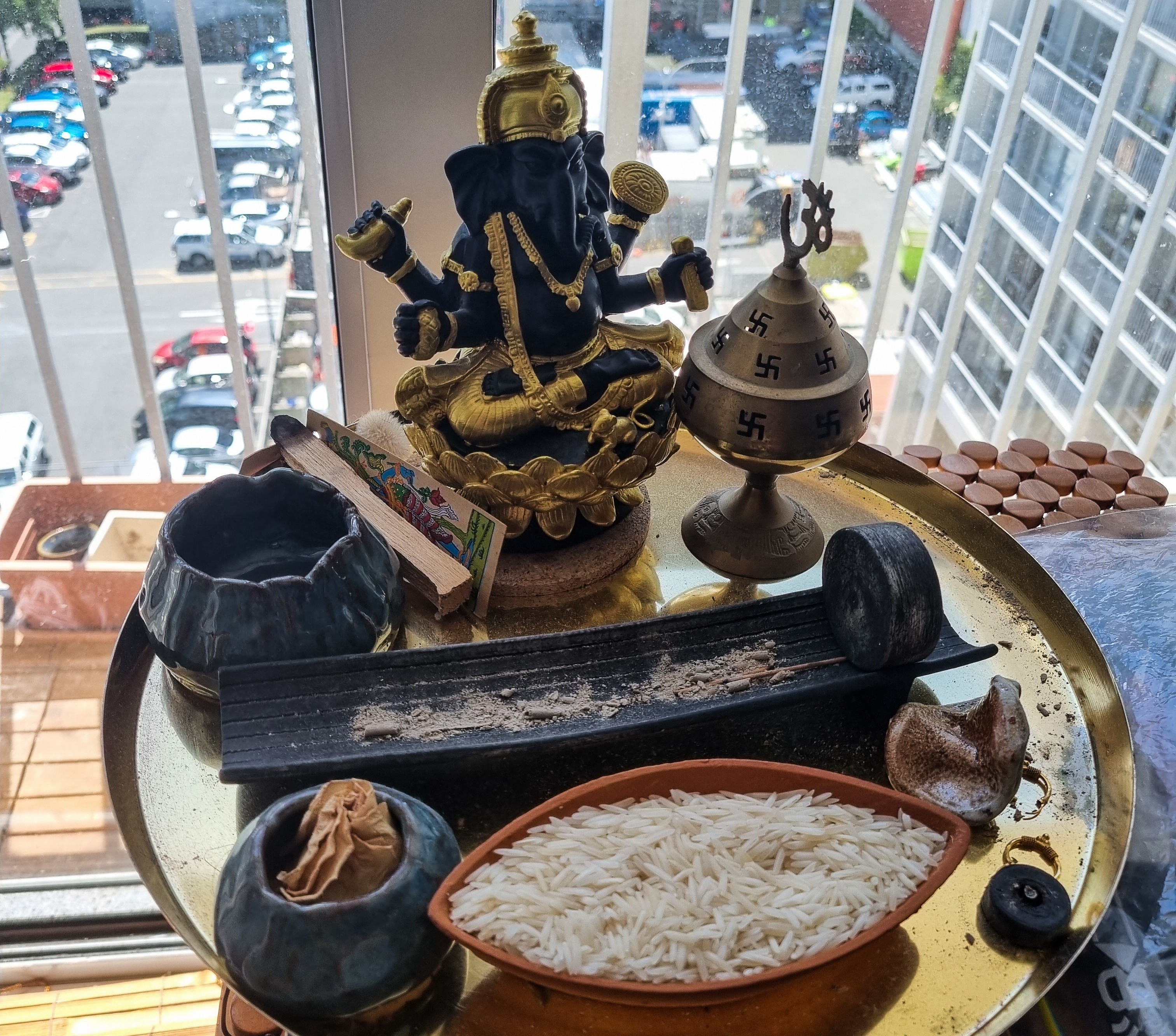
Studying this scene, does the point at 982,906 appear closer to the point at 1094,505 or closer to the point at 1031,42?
the point at 1094,505

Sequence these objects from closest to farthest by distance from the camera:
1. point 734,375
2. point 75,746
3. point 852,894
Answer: point 852,894 < point 734,375 < point 75,746

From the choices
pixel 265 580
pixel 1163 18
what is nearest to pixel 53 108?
pixel 265 580

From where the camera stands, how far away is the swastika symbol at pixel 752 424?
0.88m

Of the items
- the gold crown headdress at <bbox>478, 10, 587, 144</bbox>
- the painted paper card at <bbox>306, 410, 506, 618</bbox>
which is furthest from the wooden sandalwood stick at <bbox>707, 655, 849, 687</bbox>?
the gold crown headdress at <bbox>478, 10, 587, 144</bbox>

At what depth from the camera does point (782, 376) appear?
2.85 feet

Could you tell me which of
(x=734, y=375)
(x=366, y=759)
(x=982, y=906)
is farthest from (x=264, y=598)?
(x=982, y=906)

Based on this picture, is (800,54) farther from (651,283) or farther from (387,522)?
(387,522)

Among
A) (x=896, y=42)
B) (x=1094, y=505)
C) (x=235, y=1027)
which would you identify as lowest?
(x=235, y=1027)

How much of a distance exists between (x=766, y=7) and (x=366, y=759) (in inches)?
40.4

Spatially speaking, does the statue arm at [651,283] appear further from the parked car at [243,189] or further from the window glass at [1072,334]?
the window glass at [1072,334]

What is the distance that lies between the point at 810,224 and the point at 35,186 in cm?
97

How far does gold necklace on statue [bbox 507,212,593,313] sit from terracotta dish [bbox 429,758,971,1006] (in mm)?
393

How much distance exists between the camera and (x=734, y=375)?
883 mm

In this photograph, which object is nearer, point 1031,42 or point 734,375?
point 734,375
